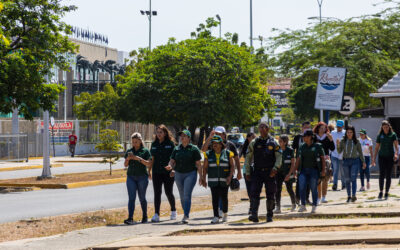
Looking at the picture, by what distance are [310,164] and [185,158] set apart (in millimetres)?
2229

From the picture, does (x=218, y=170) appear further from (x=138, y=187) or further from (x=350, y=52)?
(x=350, y=52)

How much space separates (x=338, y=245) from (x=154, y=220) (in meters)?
4.70

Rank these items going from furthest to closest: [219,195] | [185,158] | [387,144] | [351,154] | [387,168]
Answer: [387,168] < [387,144] < [351,154] < [185,158] < [219,195]

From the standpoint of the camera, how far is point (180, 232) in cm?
1071

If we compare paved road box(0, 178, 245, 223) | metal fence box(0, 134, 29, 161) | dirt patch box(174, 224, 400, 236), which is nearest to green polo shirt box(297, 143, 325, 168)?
dirt patch box(174, 224, 400, 236)

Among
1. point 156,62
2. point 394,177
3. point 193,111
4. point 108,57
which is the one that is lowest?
point 394,177

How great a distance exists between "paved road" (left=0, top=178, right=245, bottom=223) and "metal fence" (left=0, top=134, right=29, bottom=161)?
781 inches

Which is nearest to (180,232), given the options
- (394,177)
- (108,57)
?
(394,177)

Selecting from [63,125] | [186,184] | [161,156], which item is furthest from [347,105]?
[63,125]

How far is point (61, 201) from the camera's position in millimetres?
18438

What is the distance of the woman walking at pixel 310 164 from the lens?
506 inches

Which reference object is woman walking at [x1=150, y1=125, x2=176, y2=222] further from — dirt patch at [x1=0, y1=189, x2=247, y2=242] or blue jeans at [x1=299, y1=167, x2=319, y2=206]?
blue jeans at [x1=299, y1=167, x2=319, y2=206]

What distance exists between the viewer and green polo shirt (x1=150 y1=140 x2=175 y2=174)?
42.2 feet

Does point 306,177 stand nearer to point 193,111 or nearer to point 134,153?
point 134,153
